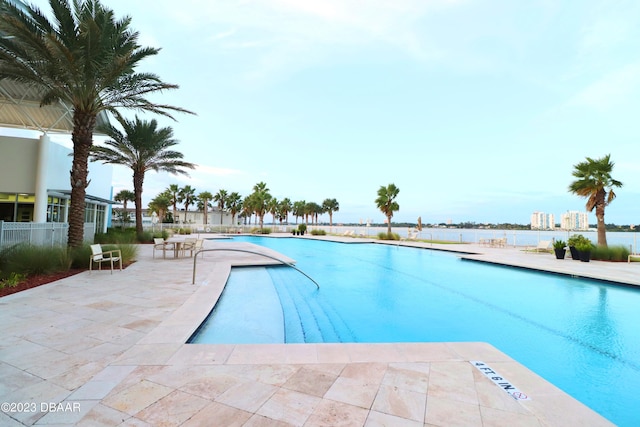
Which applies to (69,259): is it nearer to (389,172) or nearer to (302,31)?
(302,31)

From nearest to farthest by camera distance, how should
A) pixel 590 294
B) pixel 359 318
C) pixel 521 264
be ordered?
pixel 359 318 → pixel 590 294 → pixel 521 264

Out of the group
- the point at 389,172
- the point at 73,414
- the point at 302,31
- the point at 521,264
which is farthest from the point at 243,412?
the point at 389,172

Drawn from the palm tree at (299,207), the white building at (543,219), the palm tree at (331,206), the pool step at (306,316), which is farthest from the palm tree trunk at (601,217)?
the palm tree at (331,206)

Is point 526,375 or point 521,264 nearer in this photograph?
point 526,375

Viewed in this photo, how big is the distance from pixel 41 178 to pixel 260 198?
28.3m

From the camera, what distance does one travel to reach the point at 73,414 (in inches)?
84.1

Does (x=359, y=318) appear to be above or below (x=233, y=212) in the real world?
below

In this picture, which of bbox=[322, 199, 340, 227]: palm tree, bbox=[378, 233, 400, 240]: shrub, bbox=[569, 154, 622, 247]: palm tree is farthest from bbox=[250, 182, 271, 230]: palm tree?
bbox=[569, 154, 622, 247]: palm tree

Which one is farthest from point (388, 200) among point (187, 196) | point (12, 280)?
point (187, 196)

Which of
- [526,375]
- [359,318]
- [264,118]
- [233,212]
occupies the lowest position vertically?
[359,318]

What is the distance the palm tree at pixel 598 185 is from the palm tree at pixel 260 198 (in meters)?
32.6

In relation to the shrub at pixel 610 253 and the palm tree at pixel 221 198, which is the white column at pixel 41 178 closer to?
the shrub at pixel 610 253

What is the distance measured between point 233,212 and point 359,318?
4862 centimetres

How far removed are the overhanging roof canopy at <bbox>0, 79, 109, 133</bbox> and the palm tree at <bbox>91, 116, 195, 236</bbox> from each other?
4.26 feet
